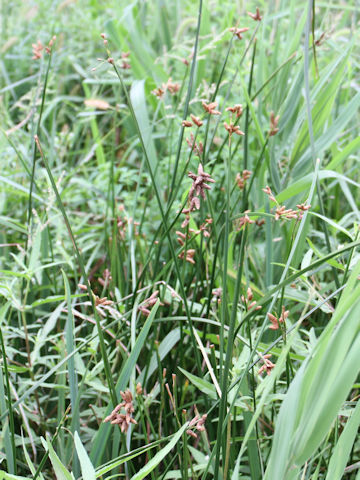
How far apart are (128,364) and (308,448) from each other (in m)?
0.28

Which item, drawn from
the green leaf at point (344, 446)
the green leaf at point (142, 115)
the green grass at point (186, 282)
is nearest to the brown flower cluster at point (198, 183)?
the green grass at point (186, 282)

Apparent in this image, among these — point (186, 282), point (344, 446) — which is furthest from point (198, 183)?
point (186, 282)

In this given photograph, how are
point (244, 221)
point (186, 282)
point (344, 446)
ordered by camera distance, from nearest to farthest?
1. point (344, 446)
2. point (244, 221)
3. point (186, 282)

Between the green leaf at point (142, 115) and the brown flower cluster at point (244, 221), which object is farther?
the green leaf at point (142, 115)

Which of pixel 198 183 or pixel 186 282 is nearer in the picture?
pixel 198 183

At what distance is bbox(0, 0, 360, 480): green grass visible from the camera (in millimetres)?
695

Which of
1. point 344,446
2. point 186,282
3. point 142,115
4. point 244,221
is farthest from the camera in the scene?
point 142,115

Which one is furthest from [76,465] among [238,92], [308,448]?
[238,92]

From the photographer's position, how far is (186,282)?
1.22 metres

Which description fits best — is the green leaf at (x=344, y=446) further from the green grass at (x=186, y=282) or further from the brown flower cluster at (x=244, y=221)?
the brown flower cluster at (x=244, y=221)

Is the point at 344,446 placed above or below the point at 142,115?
below

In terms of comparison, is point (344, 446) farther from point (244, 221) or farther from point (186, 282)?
point (186, 282)

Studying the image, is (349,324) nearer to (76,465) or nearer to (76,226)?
(76,465)

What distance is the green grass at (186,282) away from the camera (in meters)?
0.69
